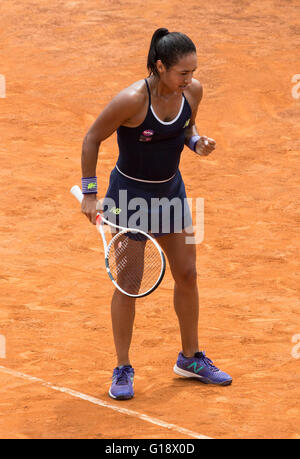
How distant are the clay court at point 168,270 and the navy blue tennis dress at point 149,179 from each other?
1138 millimetres

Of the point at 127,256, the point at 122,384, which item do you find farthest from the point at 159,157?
the point at 122,384

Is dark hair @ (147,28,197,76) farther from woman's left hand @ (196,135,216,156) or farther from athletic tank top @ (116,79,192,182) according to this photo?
woman's left hand @ (196,135,216,156)

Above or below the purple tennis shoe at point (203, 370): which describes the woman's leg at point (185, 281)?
above

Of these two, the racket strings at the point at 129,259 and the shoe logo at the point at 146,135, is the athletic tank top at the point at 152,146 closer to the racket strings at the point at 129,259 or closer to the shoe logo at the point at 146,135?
the shoe logo at the point at 146,135

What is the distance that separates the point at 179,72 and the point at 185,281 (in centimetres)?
136

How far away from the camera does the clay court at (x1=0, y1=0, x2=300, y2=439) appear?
555cm

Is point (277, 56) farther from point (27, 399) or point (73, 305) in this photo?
point (27, 399)

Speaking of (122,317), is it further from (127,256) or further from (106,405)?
(106,405)

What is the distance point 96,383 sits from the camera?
5.92 metres

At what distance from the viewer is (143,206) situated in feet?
17.9

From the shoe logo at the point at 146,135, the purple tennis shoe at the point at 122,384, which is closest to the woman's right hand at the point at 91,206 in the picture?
the shoe logo at the point at 146,135

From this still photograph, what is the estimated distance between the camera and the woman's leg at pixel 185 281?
18.4ft

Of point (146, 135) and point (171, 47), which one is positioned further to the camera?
point (146, 135)
